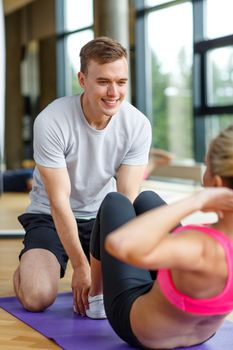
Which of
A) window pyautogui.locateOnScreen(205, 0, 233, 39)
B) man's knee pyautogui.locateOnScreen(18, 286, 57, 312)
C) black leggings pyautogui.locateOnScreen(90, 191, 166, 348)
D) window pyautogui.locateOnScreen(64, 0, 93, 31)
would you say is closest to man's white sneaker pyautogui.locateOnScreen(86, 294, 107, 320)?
man's knee pyautogui.locateOnScreen(18, 286, 57, 312)

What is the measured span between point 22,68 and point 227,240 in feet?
29.2

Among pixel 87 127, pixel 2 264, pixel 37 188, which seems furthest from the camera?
pixel 2 264

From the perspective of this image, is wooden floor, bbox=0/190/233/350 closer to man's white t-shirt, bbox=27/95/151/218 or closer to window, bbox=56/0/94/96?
man's white t-shirt, bbox=27/95/151/218

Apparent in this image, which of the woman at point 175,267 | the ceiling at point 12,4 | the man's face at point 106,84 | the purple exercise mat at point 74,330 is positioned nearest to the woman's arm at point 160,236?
the woman at point 175,267

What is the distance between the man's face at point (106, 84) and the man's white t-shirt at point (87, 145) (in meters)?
0.12

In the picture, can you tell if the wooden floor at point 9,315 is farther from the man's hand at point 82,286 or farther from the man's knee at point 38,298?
the man's hand at point 82,286

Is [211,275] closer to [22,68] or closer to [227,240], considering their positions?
[227,240]

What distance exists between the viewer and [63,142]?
7.52 ft

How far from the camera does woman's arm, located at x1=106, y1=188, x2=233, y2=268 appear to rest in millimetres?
1315

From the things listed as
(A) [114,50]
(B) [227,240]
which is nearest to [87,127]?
(A) [114,50]

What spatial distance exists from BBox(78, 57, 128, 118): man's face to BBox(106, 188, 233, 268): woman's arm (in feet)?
2.97

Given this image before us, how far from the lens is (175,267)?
1.38m

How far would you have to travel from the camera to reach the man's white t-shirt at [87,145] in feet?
7.48

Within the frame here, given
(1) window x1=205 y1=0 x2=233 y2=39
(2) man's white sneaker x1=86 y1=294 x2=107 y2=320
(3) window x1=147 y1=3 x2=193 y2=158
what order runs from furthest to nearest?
1. (3) window x1=147 y1=3 x2=193 y2=158
2. (1) window x1=205 y1=0 x2=233 y2=39
3. (2) man's white sneaker x1=86 y1=294 x2=107 y2=320
